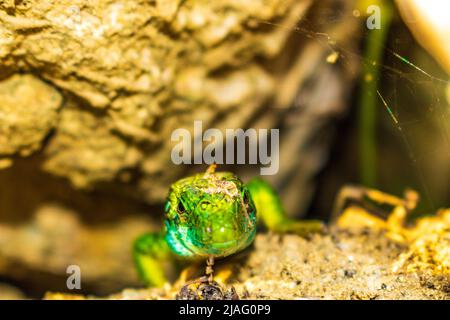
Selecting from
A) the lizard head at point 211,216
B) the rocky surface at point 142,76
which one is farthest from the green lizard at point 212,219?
the rocky surface at point 142,76

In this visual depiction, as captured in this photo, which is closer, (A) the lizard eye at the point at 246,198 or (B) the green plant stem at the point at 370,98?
(A) the lizard eye at the point at 246,198

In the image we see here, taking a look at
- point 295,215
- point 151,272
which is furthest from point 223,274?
point 295,215

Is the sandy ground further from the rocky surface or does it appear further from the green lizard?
the rocky surface

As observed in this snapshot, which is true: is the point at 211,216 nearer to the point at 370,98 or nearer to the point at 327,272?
the point at 327,272

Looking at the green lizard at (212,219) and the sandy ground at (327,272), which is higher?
the green lizard at (212,219)

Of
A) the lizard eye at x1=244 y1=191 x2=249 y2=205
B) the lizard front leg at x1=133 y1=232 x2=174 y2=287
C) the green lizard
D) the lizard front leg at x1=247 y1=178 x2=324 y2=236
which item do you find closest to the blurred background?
the lizard front leg at x1=133 y1=232 x2=174 y2=287

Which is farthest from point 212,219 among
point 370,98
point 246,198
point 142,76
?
point 370,98

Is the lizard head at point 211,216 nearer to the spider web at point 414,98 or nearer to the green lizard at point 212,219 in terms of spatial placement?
the green lizard at point 212,219
